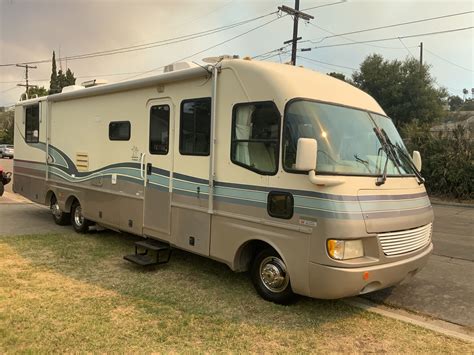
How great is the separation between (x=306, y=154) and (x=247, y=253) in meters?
1.70

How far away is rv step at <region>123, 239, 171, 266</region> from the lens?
631cm

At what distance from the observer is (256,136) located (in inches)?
202

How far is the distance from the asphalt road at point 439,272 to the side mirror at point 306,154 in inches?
85.8

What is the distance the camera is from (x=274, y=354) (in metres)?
3.99

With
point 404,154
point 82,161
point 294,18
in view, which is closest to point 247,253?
point 404,154

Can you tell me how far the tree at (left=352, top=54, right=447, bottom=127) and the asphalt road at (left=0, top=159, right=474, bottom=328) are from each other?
2136 centimetres

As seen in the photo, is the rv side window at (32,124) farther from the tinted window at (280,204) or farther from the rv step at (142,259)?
the tinted window at (280,204)

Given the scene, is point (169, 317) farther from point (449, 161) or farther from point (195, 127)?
point (449, 161)

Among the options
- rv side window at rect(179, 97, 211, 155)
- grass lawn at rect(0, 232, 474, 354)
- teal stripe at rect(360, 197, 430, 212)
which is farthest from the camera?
rv side window at rect(179, 97, 211, 155)

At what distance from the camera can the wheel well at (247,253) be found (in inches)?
209

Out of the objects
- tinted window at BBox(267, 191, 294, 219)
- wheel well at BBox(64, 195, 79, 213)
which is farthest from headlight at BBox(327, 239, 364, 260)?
wheel well at BBox(64, 195, 79, 213)

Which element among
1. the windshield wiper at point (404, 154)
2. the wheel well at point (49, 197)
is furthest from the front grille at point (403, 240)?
the wheel well at point (49, 197)

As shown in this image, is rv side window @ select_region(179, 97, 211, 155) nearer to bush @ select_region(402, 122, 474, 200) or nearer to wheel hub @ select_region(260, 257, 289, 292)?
wheel hub @ select_region(260, 257, 289, 292)

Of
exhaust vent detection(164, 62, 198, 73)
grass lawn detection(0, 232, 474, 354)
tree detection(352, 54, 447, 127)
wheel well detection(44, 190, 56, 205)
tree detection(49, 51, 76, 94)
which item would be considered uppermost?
tree detection(49, 51, 76, 94)
